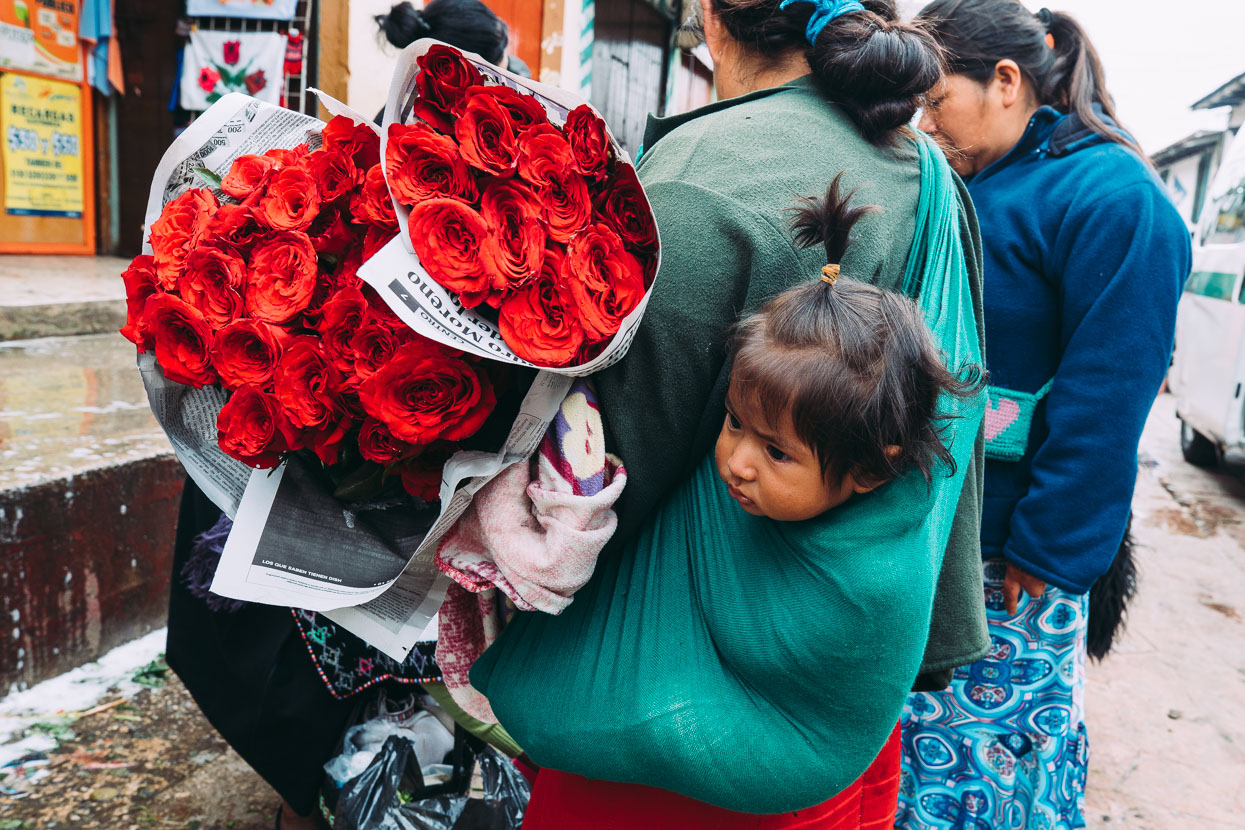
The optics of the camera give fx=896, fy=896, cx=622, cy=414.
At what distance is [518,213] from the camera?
3.25ft

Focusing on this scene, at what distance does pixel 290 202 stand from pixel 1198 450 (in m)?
8.10

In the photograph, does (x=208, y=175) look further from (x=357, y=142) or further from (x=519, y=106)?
(x=519, y=106)

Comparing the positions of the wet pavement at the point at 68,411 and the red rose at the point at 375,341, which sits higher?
the red rose at the point at 375,341

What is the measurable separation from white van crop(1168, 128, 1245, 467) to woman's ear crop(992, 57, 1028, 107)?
4.26m

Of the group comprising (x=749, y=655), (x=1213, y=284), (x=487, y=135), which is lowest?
(x=1213, y=284)

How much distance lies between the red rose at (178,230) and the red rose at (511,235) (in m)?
0.40

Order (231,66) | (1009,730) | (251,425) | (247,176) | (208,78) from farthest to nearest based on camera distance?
(208,78) → (231,66) → (1009,730) → (247,176) → (251,425)

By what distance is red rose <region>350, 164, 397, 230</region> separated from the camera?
101 cm

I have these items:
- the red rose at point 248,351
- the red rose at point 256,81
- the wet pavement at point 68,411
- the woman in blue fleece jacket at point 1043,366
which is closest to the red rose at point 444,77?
the red rose at point 248,351

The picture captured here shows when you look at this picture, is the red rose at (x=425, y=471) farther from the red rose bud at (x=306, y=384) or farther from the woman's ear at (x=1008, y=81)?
the woman's ear at (x=1008, y=81)

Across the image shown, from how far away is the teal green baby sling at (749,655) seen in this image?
1018 mm

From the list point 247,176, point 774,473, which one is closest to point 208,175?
point 247,176

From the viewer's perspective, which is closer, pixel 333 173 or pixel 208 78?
pixel 333 173

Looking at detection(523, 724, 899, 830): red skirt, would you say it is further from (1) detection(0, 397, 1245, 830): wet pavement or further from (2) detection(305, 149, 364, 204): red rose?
(1) detection(0, 397, 1245, 830): wet pavement
